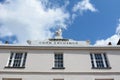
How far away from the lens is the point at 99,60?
20.2 metres

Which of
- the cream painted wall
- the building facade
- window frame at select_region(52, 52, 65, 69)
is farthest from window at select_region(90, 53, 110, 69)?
window frame at select_region(52, 52, 65, 69)

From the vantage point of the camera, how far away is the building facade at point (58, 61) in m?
18.7

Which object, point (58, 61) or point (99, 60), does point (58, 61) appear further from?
point (99, 60)

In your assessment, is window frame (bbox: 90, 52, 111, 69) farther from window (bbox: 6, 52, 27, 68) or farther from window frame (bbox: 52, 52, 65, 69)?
window (bbox: 6, 52, 27, 68)

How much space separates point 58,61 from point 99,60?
13.3 feet

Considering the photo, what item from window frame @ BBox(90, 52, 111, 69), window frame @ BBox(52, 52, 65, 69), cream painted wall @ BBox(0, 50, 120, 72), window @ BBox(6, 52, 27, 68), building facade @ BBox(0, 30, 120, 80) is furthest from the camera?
window frame @ BBox(90, 52, 111, 69)

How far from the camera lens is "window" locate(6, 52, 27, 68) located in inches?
768

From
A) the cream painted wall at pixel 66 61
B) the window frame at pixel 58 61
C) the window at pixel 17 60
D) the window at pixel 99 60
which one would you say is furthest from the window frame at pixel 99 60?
the window at pixel 17 60

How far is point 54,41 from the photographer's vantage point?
21969mm

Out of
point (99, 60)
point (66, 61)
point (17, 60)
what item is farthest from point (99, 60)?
point (17, 60)

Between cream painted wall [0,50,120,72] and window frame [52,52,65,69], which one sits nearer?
cream painted wall [0,50,120,72]

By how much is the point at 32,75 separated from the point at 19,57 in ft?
8.47

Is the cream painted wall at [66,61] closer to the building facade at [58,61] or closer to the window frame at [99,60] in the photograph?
the building facade at [58,61]

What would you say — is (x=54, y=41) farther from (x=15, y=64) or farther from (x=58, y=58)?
(x=15, y=64)
